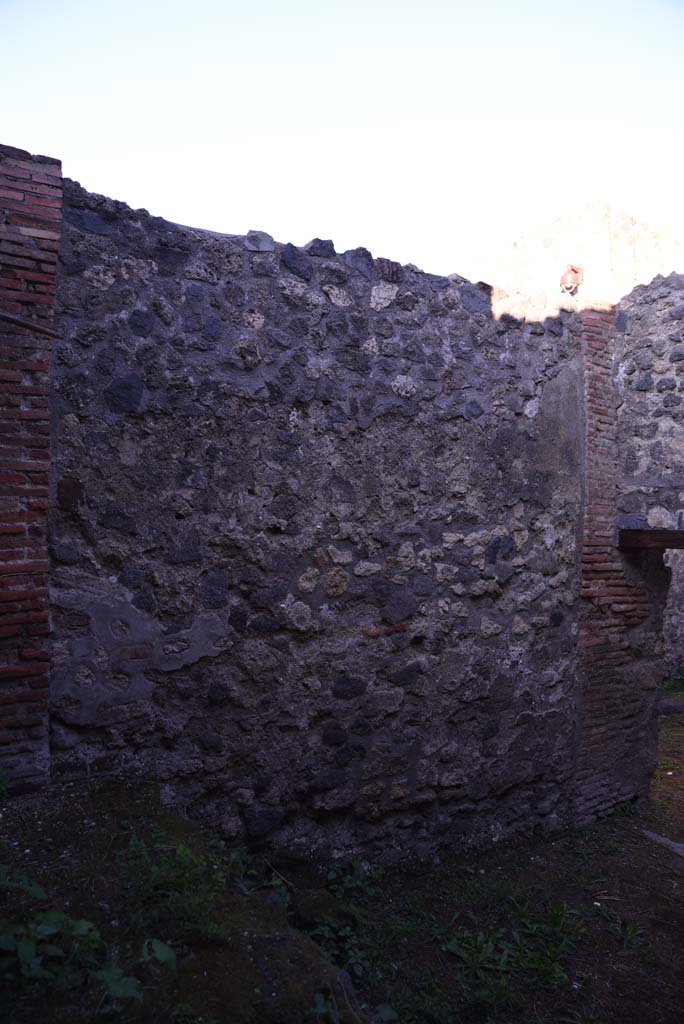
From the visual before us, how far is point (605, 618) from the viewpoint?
4656 mm

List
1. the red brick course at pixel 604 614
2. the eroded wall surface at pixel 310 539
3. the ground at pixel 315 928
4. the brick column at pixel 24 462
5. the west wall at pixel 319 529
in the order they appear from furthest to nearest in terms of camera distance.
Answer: the red brick course at pixel 604 614 → the eroded wall surface at pixel 310 539 → the west wall at pixel 319 529 → the brick column at pixel 24 462 → the ground at pixel 315 928

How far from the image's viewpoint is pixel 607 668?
4.67 m

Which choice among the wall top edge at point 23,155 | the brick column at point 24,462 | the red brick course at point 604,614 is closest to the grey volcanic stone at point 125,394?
the brick column at point 24,462

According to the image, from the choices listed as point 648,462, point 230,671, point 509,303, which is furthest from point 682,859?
point 509,303

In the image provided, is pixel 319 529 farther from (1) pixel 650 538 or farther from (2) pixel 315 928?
(1) pixel 650 538

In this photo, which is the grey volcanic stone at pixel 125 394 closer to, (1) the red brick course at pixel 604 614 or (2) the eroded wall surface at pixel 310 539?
(2) the eroded wall surface at pixel 310 539

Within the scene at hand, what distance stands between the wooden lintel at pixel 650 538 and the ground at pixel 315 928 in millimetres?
1766

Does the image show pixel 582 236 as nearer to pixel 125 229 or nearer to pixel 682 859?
pixel 125 229

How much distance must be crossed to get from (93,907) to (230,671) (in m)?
1.24

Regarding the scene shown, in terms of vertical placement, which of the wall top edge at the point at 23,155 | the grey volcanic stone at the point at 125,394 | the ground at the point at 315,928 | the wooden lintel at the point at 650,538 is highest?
the wall top edge at the point at 23,155

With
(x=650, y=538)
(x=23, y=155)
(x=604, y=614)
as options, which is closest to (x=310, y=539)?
(x=23, y=155)

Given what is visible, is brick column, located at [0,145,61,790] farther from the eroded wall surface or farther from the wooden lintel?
the wooden lintel

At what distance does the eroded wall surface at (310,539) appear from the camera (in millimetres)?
2996

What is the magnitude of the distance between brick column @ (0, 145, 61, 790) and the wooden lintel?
3.47 m
